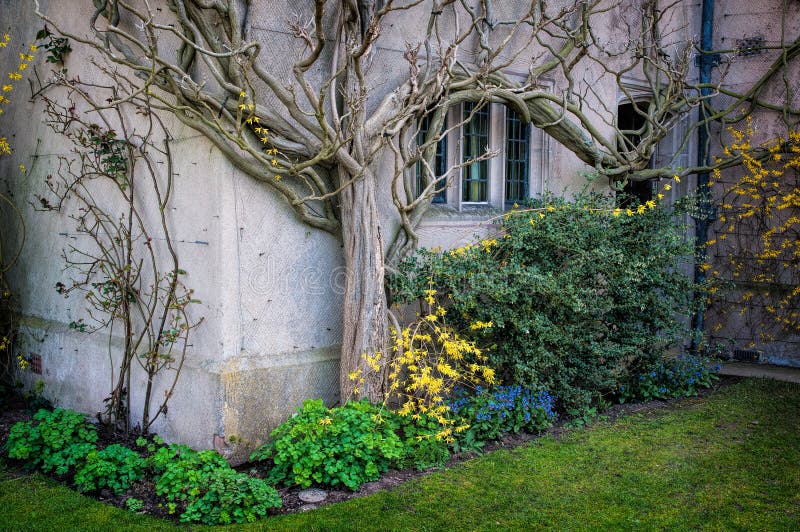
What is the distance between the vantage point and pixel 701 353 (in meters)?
9.95

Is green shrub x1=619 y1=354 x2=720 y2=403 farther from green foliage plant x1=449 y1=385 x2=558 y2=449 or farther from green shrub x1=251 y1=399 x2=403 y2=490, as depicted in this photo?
green shrub x1=251 y1=399 x2=403 y2=490

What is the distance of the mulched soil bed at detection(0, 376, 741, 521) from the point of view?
5.21 meters

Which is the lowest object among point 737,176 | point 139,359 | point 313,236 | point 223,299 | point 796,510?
point 796,510

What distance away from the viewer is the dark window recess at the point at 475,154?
7992 mm

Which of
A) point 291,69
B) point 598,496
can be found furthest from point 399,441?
point 291,69

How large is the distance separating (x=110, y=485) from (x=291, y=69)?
11.7 ft

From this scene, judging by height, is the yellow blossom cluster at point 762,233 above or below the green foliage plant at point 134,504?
above

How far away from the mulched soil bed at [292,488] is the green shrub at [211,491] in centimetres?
11

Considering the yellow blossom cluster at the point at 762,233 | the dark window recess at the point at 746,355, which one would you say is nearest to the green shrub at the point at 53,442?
the yellow blossom cluster at the point at 762,233

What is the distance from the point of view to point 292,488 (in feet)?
18.0

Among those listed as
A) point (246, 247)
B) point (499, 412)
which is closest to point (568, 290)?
point (499, 412)

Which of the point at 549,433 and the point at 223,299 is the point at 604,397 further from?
the point at 223,299

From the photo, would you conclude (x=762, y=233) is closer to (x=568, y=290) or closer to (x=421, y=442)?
(x=568, y=290)

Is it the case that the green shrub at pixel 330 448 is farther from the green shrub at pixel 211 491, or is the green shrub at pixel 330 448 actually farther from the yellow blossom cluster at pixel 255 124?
the yellow blossom cluster at pixel 255 124
